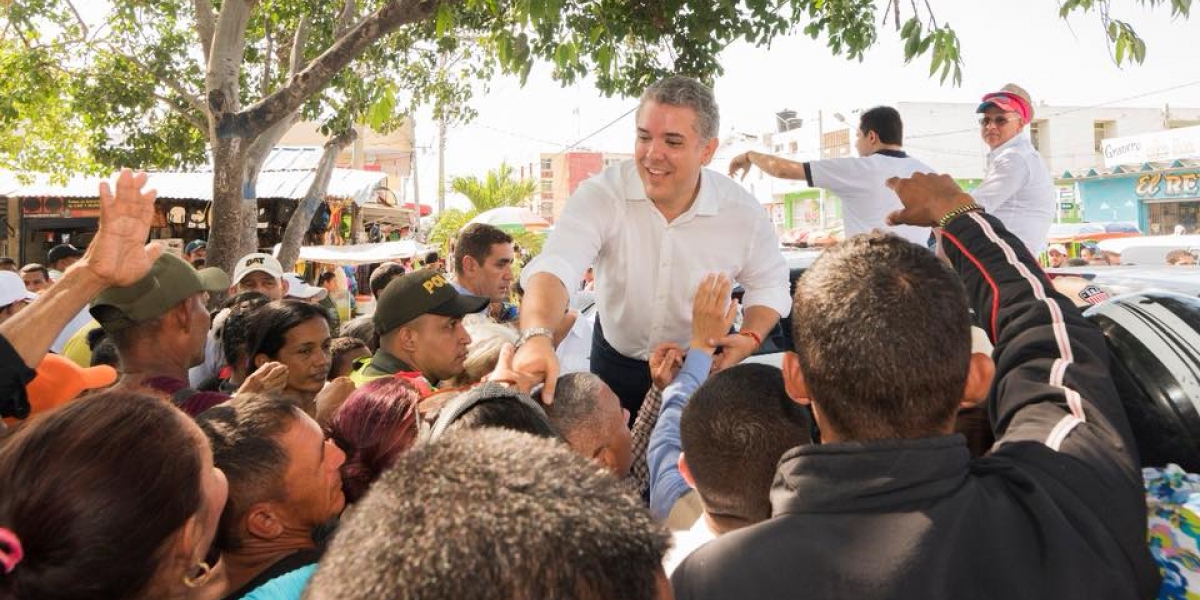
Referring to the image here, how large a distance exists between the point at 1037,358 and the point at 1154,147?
117ft

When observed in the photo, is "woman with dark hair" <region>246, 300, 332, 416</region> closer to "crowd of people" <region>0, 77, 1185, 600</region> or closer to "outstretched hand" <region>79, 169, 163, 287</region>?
"crowd of people" <region>0, 77, 1185, 600</region>

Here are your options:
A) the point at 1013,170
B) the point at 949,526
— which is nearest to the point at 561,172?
the point at 1013,170

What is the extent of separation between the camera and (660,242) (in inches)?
128

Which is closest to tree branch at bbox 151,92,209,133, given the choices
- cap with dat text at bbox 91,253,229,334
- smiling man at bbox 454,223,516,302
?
smiling man at bbox 454,223,516,302

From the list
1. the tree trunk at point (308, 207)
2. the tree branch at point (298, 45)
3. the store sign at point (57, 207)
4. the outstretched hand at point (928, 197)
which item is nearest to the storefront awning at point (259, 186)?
the store sign at point (57, 207)

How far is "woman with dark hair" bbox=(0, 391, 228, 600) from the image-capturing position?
1394 millimetres

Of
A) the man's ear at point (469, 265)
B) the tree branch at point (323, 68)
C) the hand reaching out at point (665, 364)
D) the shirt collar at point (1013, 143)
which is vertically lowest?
the hand reaching out at point (665, 364)

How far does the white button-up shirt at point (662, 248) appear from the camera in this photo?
126 inches

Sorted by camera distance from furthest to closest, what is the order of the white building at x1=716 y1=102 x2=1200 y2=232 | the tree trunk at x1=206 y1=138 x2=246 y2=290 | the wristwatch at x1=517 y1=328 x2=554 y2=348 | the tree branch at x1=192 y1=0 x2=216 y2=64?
the white building at x1=716 y1=102 x2=1200 y2=232, the tree branch at x1=192 y1=0 x2=216 y2=64, the tree trunk at x1=206 y1=138 x2=246 y2=290, the wristwatch at x1=517 y1=328 x2=554 y2=348

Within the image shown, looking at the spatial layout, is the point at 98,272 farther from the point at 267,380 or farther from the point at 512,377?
the point at 512,377

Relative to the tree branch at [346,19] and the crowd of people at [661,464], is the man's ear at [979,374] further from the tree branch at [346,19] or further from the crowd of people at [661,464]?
the tree branch at [346,19]

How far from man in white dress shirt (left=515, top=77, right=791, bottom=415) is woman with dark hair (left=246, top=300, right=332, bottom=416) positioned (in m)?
1.23

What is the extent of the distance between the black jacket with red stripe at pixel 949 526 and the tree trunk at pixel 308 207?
9269 millimetres

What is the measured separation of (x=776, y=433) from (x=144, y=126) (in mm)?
10824
